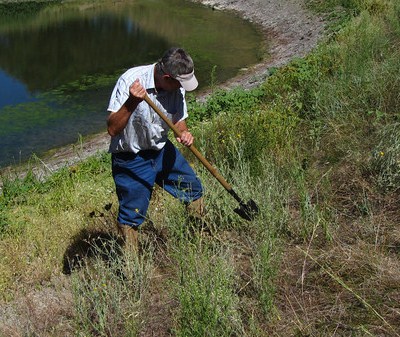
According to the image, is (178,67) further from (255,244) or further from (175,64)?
(255,244)

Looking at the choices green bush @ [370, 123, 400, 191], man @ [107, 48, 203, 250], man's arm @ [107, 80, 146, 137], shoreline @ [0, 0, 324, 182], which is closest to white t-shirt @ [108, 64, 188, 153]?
man @ [107, 48, 203, 250]

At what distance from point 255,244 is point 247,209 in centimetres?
41

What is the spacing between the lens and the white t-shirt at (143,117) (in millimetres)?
3947

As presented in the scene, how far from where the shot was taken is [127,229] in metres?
4.13

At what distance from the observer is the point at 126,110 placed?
12.3ft

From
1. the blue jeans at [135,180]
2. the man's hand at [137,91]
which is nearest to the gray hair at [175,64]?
the man's hand at [137,91]

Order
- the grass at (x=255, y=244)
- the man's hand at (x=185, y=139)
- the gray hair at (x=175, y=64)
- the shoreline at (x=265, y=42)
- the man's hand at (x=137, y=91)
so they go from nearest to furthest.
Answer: the grass at (x=255, y=244) < the man's hand at (x=137, y=91) < the gray hair at (x=175, y=64) < the man's hand at (x=185, y=139) < the shoreline at (x=265, y=42)

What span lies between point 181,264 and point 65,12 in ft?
73.5

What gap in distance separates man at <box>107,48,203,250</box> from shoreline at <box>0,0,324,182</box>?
4.26 m

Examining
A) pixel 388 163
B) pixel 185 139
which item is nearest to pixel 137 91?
pixel 185 139

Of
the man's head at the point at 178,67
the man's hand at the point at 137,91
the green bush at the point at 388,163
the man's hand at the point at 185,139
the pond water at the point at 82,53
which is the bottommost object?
the pond water at the point at 82,53

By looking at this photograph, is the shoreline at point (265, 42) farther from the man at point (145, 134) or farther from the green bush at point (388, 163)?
the green bush at point (388, 163)

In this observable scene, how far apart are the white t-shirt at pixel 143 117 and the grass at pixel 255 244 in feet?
1.98

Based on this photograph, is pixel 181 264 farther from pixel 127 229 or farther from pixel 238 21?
pixel 238 21
